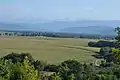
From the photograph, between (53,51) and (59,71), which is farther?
(53,51)

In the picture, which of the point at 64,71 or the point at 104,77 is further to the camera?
the point at 64,71

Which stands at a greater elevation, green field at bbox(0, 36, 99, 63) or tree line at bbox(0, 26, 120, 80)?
tree line at bbox(0, 26, 120, 80)

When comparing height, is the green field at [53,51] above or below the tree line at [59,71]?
below

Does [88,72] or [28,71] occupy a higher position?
[28,71]

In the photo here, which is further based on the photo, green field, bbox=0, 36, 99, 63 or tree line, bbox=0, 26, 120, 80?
green field, bbox=0, 36, 99, 63

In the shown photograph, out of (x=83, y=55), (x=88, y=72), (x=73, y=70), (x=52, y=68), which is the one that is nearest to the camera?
(x=88, y=72)

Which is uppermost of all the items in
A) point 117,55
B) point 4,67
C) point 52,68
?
point 117,55

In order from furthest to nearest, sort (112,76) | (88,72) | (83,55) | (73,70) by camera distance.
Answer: (83,55) → (73,70) → (88,72) → (112,76)

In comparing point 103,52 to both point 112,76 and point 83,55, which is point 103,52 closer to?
point 83,55

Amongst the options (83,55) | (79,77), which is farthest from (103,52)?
(79,77)

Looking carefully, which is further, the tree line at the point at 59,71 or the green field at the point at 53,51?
the green field at the point at 53,51
